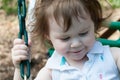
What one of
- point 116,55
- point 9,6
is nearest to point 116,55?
point 116,55

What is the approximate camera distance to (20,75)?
2426mm

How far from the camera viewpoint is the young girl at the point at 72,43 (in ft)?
7.29

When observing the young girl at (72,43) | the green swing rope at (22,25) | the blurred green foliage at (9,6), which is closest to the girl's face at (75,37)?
the young girl at (72,43)

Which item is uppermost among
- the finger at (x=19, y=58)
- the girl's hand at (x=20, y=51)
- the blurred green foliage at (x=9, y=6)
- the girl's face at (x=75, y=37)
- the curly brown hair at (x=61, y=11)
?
the curly brown hair at (x=61, y=11)

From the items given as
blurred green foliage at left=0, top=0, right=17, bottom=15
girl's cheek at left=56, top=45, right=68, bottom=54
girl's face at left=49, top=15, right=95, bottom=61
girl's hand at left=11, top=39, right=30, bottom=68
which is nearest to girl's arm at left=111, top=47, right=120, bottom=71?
girl's face at left=49, top=15, right=95, bottom=61

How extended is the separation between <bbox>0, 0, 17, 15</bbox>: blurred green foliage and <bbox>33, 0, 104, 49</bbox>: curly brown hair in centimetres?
230

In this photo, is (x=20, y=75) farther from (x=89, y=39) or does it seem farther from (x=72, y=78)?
(x=89, y=39)

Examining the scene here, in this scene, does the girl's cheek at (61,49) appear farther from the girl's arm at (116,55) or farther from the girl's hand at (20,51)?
the girl's arm at (116,55)

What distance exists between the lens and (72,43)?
2232 millimetres

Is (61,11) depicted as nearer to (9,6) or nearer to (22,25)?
(22,25)

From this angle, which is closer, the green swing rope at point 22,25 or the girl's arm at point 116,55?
the green swing rope at point 22,25

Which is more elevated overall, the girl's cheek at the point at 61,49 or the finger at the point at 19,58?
the girl's cheek at the point at 61,49

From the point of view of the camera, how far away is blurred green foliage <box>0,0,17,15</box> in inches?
186

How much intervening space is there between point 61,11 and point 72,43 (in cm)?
16
